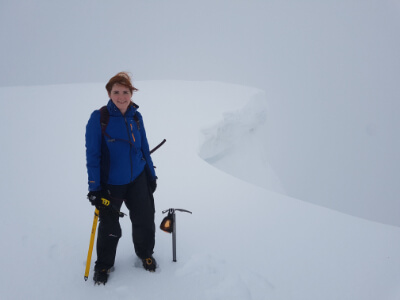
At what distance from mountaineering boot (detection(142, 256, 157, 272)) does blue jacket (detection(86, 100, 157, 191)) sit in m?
0.87

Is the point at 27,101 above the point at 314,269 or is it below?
above

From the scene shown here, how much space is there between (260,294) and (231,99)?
29.4 feet

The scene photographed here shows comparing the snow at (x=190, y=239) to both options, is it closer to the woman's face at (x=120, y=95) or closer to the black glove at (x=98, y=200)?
the black glove at (x=98, y=200)

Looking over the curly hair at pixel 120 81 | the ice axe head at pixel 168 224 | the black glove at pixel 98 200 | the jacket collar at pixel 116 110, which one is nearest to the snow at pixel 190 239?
the ice axe head at pixel 168 224

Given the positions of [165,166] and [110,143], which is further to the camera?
[165,166]

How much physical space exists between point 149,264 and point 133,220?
1.63ft

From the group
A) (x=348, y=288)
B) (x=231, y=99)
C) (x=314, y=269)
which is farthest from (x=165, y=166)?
(x=231, y=99)

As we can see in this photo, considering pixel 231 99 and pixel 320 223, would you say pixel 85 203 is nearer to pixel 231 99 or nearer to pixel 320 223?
pixel 320 223

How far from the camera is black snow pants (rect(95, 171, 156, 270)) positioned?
91.0 inches

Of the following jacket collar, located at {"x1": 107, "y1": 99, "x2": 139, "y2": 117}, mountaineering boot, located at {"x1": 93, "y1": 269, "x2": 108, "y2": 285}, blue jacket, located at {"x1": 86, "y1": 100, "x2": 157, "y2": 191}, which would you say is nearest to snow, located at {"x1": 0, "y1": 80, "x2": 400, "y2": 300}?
mountaineering boot, located at {"x1": 93, "y1": 269, "x2": 108, "y2": 285}

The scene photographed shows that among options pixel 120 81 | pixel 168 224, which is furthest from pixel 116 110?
pixel 168 224

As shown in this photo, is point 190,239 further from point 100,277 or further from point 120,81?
point 120,81

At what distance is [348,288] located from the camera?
2672mm

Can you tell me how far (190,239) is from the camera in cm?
320
